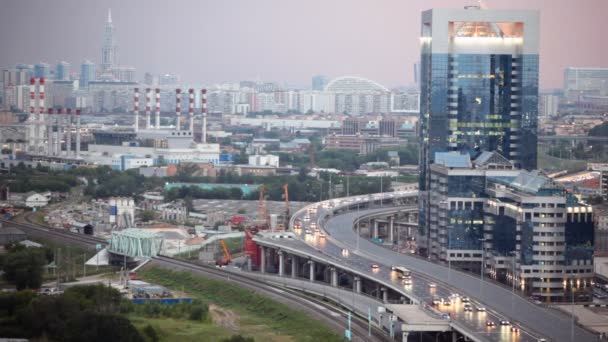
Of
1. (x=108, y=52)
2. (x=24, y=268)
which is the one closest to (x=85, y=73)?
(x=108, y=52)

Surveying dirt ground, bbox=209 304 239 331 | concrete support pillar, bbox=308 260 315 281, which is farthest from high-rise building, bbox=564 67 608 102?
dirt ground, bbox=209 304 239 331

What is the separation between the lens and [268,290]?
23.5 meters

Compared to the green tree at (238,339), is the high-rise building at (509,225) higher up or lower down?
higher up

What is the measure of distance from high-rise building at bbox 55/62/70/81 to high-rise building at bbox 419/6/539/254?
74.1 meters

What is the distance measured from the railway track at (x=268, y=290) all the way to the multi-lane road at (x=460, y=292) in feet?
3.44

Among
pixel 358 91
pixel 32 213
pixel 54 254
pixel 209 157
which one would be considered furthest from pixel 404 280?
pixel 358 91

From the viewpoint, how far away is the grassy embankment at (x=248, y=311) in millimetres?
20078

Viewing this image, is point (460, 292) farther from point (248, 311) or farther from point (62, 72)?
point (62, 72)

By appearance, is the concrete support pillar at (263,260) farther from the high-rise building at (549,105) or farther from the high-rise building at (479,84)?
the high-rise building at (549,105)

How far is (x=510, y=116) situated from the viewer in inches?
1109

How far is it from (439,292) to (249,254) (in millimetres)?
7751

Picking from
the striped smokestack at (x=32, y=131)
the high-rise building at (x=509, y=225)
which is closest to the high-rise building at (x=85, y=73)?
the striped smokestack at (x=32, y=131)

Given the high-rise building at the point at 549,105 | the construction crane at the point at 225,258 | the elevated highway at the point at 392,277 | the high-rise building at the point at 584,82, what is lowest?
the construction crane at the point at 225,258

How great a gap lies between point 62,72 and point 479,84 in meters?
76.3
